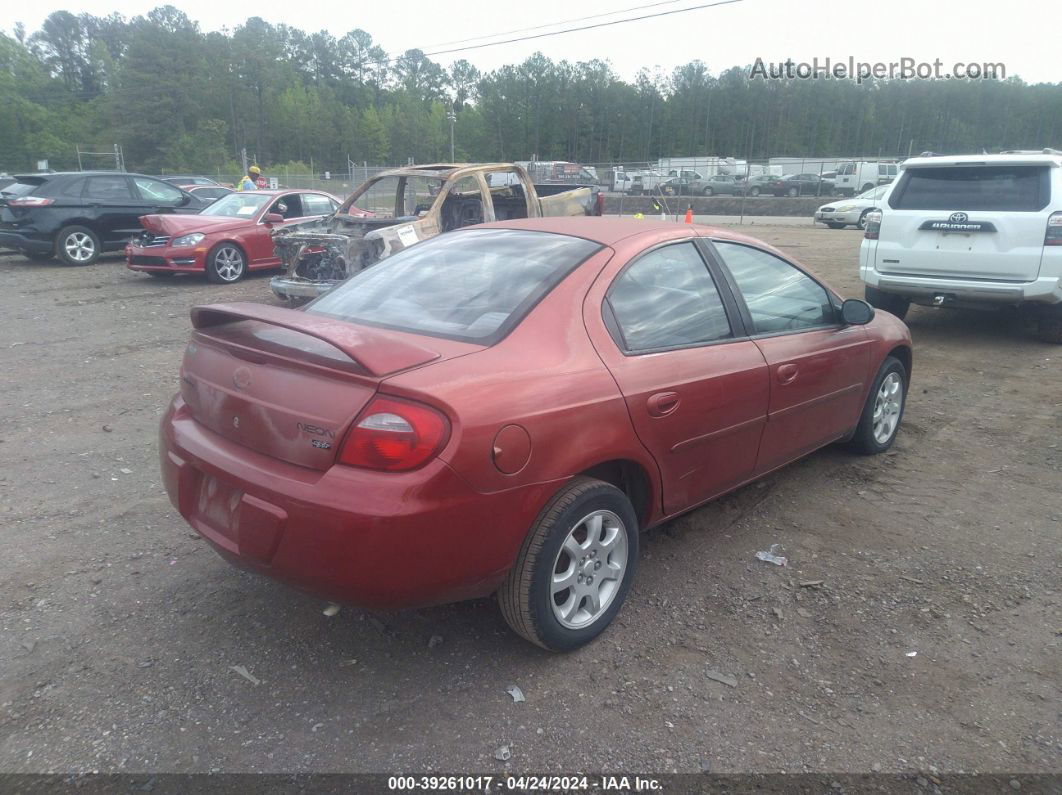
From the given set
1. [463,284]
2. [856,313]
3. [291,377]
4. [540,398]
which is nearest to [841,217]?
[856,313]

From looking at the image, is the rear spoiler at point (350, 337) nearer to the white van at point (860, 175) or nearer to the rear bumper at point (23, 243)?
the rear bumper at point (23, 243)

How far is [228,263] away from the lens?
11.9 meters

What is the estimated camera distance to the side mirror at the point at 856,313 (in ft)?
13.7

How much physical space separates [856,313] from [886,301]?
5122 mm

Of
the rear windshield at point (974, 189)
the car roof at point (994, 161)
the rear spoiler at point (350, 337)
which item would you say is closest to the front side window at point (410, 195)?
the rear windshield at point (974, 189)

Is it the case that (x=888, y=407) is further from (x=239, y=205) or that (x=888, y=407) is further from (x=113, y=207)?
(x=113, y=207)

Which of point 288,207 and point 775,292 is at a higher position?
point 288,207

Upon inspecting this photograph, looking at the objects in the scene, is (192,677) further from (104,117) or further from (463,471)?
(104,117)

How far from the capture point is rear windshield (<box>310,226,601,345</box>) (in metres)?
2.93

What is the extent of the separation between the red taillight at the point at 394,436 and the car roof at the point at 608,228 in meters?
1.35

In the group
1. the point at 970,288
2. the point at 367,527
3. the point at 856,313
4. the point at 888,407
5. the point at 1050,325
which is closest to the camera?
the point at 367,527

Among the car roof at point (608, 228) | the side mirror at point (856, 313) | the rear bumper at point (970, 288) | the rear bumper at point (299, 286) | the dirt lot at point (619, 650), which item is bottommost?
the dirt lot at point (619, 650)

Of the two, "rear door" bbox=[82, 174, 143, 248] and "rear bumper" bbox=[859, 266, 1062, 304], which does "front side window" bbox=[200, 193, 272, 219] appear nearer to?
"rear door" bbox=[82, 174, 143, 248]

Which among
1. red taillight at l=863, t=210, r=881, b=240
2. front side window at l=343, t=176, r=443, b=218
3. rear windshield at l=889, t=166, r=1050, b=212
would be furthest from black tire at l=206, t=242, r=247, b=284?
rear windshield at l=889, t=166, r=1050, b=212
